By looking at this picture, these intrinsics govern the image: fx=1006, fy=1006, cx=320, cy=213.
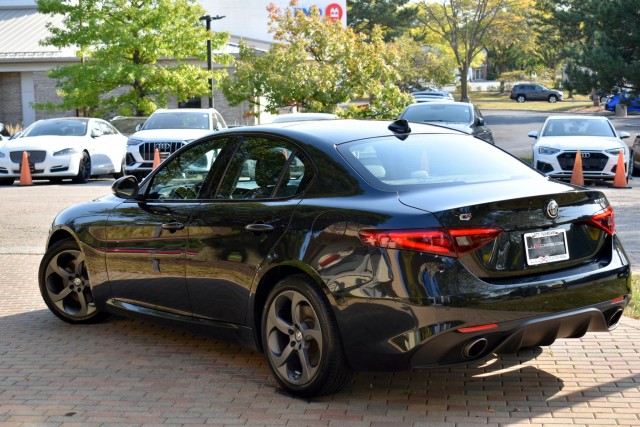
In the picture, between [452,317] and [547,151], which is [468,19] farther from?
[452,317]

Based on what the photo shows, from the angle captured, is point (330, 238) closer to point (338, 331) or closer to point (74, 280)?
point (338, 331)

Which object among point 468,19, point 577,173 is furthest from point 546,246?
point 468,19

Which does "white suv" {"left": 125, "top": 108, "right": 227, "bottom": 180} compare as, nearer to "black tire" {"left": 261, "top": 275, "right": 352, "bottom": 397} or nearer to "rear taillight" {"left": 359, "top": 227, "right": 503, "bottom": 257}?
"black tire" {"left": 261, "top": 275, "right": 352, "bottom": 397}

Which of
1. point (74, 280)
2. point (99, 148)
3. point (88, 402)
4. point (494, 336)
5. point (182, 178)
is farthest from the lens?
point (99, 148)

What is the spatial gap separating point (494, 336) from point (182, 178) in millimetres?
2686

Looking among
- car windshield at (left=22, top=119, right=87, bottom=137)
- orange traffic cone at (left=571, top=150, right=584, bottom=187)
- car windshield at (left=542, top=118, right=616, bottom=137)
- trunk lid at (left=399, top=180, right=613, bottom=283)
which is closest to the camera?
trunk lid at (left=399, top=180, right=613, bottom=283)

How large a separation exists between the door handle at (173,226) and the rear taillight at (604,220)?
2559 mm

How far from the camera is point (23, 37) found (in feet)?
160

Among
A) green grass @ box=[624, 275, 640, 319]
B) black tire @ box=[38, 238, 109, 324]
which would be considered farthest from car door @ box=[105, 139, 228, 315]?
green grass @ box=[624, 275, 640, 319]

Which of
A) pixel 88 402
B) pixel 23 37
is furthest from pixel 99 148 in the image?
pixel 23 37

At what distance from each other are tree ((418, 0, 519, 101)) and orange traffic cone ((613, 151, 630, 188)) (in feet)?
168

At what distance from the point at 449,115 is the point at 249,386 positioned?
1752cm

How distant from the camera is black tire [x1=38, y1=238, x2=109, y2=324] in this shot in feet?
25.3

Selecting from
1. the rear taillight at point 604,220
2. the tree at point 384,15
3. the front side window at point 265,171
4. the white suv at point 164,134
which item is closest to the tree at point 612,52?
the white suv at point 164,134
